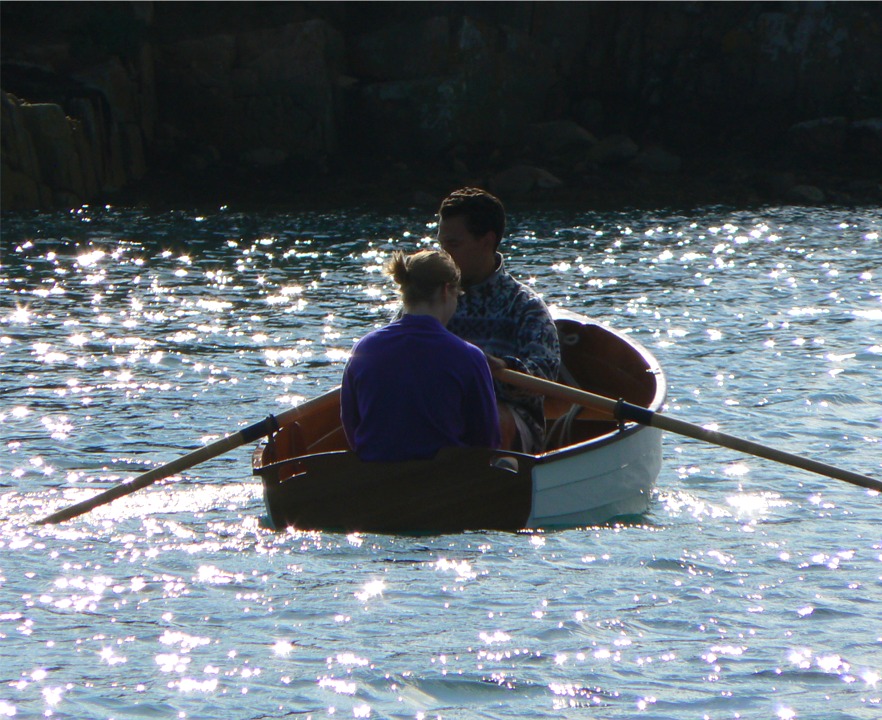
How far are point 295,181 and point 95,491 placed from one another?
876 inches

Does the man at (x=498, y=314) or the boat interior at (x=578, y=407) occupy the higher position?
the man at (x=498, y=314)

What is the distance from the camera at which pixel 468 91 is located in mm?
31484

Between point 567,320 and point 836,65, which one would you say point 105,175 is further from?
point 567,320

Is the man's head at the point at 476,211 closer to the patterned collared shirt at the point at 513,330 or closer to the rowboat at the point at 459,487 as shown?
the patterned collared shirt at the point at 513,330

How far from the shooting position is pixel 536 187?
2844 centimetres

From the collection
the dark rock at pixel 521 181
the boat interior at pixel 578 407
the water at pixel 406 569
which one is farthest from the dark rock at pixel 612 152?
the boat interior at pixel 578 407

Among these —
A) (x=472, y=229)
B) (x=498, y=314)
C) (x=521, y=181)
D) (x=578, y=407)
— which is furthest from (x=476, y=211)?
(x=521, y=181)

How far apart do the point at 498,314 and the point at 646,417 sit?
99cm

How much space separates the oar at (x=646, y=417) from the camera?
6.93 m

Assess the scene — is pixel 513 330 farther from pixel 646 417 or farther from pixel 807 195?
pixel 807 195

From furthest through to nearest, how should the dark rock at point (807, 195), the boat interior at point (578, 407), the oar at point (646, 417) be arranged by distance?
the dark rock at point (807, 195)
the boat interior at point (578, 407)
the oar at point (646, 417)

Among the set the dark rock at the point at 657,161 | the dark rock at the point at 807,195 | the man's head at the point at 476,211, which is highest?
the man's head at the point at 476,211

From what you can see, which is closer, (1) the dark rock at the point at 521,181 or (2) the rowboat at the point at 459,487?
(2) the rowboat at the point at 459,487

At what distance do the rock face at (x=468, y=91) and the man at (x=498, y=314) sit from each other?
67.3ft
